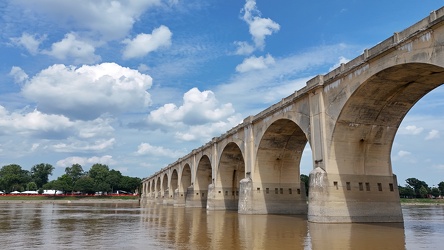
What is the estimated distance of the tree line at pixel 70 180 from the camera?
135250 mm

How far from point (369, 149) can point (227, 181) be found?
27487mm

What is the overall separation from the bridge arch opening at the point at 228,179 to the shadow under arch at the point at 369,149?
81.0 ft

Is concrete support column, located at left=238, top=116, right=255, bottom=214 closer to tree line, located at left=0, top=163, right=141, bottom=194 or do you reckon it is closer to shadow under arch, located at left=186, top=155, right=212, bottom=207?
shadow under arch, located at left=186, top=155, right=212, bottom=207

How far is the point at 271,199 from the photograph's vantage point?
130 ft

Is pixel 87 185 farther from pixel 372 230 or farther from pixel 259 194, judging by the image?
pixel 372 230

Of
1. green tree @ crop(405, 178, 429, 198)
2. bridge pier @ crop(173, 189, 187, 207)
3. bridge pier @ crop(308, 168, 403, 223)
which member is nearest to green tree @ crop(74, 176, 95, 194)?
bridge pier @ crop(173, 189, 187, 207)

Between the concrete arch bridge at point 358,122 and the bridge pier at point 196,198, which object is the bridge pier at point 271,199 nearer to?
the concrete arch bridge at point 358,122

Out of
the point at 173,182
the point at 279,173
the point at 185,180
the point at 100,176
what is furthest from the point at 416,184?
the point at 100,176

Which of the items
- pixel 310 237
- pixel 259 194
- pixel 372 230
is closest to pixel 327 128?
pixel 372 230

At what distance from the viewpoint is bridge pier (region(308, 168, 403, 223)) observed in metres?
25.4

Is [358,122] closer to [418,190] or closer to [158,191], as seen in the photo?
[158,191]

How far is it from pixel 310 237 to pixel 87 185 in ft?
426

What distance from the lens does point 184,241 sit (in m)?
17.1

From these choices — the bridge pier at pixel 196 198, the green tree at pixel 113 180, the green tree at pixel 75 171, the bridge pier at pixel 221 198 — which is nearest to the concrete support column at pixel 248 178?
the bridge pier at pixel 221 198
